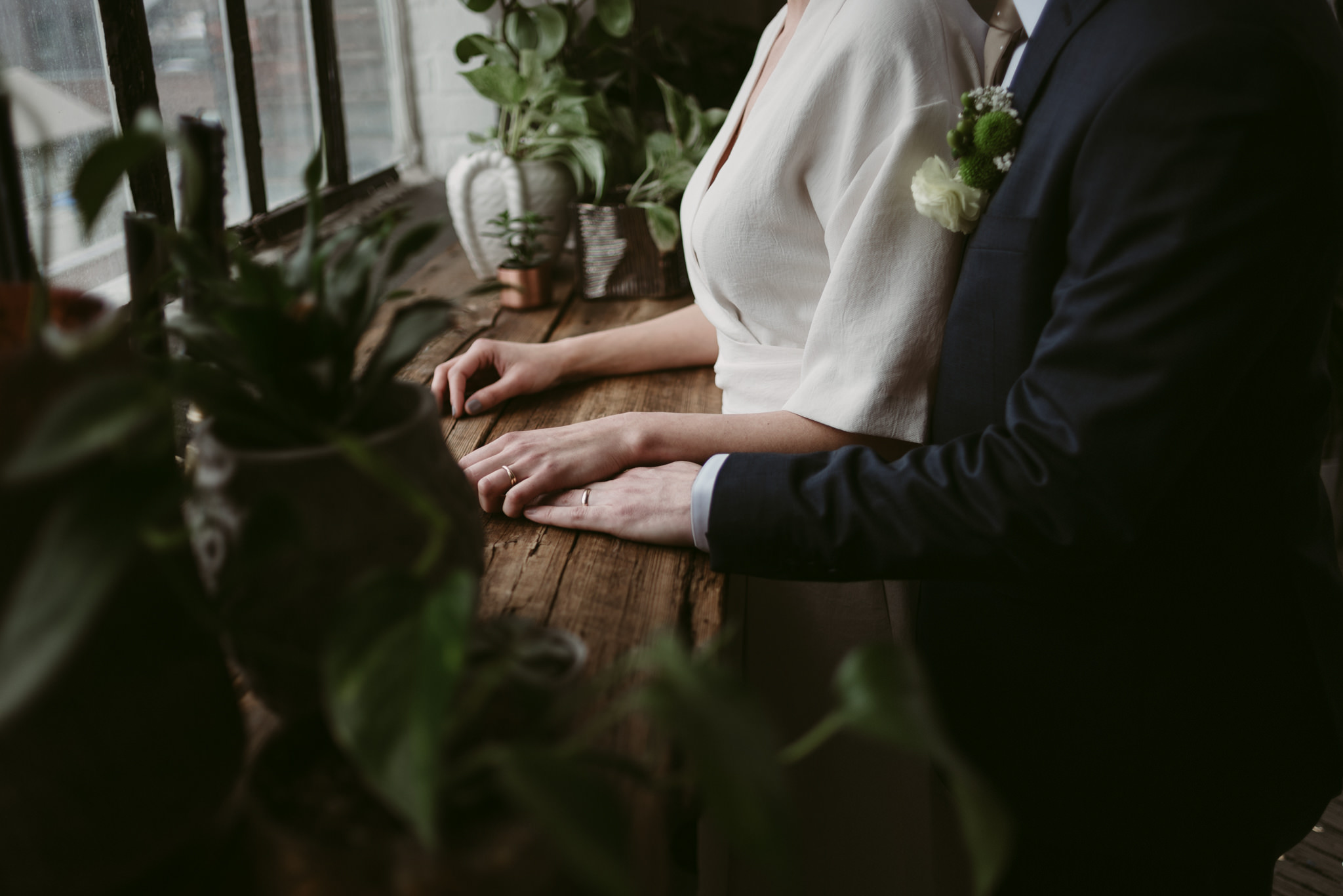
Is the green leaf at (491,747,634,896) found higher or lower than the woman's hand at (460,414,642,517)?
higher

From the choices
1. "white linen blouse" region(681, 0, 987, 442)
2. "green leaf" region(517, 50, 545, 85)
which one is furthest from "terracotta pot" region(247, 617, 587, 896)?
"green leaf" region(517, 50, 545, 85)

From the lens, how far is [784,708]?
1205mm

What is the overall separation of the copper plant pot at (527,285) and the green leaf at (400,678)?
1.28 m

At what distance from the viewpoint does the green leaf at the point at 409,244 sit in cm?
→ 47

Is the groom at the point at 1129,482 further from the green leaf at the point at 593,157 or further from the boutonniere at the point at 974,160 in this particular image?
the green leaf at the point at 593,157

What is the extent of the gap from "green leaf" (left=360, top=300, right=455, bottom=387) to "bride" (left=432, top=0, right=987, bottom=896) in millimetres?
409

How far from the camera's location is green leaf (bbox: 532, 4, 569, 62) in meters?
1.73

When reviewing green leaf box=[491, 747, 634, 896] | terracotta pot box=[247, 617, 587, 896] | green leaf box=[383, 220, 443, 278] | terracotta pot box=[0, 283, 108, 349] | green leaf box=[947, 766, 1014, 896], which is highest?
green leaf box=[383, 220, 443, 278]

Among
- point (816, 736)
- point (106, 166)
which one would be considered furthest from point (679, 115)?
point (816, 736)

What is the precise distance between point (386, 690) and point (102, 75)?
4.20 feet

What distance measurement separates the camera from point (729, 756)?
304mm

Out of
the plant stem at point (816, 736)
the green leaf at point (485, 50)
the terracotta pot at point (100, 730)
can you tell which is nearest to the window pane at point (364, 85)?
the green leaf at point (485, 50)

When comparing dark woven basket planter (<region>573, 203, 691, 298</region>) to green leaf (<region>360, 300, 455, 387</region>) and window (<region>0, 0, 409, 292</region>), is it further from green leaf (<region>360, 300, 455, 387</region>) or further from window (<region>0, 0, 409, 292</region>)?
green leaf (<region>360, 300, 455, 387</region>)

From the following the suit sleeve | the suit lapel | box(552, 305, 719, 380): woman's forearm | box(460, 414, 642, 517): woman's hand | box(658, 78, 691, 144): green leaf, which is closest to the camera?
the suit sleeve
